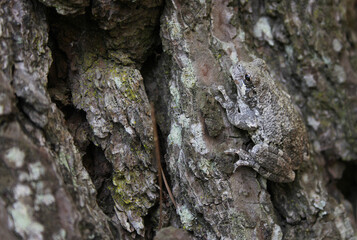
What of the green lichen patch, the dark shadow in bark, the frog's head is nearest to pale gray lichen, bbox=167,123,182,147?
the green lichen patch

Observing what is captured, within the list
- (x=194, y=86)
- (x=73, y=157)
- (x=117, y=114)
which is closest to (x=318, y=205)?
(x=194, y=86)

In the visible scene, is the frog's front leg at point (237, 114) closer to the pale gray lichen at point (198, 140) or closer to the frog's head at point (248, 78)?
the frog's head at point (248, 78)

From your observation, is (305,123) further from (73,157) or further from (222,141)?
(73,157)

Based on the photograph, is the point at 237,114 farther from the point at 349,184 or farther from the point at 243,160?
the point at 349,184

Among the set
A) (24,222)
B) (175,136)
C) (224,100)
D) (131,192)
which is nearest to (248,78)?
(224,100)

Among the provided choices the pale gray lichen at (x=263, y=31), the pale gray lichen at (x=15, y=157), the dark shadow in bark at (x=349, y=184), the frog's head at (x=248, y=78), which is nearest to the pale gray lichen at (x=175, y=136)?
the frog's head at (x=248, y=78)
